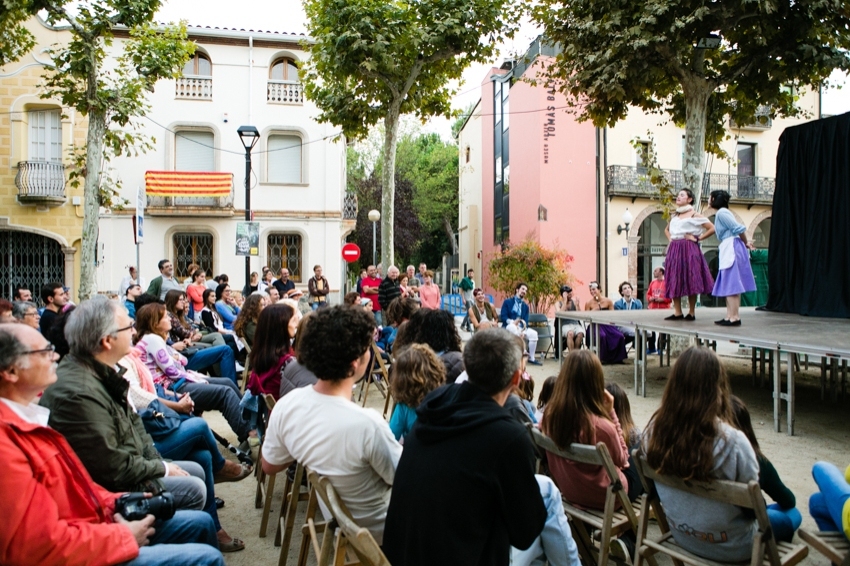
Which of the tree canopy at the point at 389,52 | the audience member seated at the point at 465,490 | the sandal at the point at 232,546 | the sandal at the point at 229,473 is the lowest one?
the sandal at the point at 232,546

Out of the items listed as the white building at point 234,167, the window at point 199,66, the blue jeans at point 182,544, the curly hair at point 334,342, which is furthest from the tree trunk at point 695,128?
the window at point 199,66

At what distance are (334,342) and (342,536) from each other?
2.47 ft

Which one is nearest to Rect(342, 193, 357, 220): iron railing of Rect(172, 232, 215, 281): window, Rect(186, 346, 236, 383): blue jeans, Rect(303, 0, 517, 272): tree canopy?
Rect(172, 232, 215, 281): window

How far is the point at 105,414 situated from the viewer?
2.78m

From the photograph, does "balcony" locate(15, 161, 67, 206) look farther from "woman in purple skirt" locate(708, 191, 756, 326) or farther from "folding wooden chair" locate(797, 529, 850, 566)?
"folding wooden chair" locate(797, 529, 850, 566)

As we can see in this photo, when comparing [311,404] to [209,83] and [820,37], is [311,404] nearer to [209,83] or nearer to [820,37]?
[820,37]

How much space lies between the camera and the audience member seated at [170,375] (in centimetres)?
490

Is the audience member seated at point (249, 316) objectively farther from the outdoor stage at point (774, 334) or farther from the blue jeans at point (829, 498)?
the blue jeans at point (829, 498)

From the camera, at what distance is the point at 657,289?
12.1m

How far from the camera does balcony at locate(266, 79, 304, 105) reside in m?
Result: 19.6

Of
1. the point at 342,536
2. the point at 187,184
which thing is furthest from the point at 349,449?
the point at 187,184

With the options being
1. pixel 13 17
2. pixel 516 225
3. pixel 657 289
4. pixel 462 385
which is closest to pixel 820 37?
pixel 657 289

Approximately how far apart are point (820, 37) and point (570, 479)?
9.39 m

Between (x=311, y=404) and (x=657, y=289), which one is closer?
(x=311, y=404)
